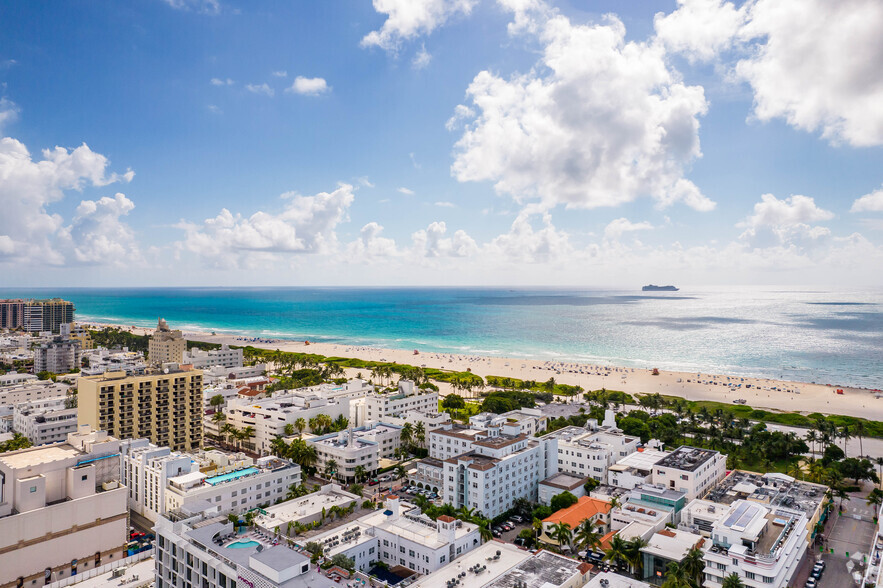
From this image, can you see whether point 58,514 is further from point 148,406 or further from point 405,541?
point 405,541

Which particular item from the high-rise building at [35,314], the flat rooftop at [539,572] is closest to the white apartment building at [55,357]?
the high-rise building at [35,314]

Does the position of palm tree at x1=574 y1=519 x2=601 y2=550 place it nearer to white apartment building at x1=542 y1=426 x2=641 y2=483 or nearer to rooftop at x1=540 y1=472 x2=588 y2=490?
rooftop at x1=540 y1=472 x2=588 y2=490

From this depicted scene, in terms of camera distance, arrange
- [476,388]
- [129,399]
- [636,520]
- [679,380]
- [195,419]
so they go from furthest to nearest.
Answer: [679,380]
[476,388]
[195,419]
[129,399]
[636,520]

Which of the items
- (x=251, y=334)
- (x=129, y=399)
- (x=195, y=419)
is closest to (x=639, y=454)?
(x=195, y=419)

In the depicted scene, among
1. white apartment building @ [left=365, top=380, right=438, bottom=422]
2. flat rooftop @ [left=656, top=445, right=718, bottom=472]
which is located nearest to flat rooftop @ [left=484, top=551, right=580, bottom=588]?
flat rooftop @ [left=656, top=445, right=718, bottom=472]

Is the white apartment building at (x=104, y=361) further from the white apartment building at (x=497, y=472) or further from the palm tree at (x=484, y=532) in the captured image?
the palm tree at (x=484, y=532)

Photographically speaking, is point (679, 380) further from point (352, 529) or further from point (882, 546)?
point (352, 529)
